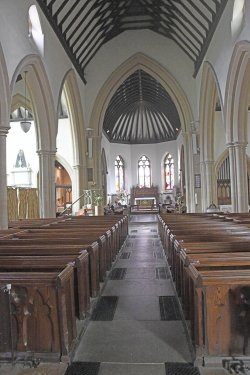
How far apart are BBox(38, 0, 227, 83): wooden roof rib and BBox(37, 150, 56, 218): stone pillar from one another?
4127 millimetres

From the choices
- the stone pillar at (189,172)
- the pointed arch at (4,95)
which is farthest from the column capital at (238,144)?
the pointed arch at (4,95)

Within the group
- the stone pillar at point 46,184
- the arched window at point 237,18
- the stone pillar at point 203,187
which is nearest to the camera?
the arched window at point 237,18

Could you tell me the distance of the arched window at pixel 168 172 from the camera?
28188mm

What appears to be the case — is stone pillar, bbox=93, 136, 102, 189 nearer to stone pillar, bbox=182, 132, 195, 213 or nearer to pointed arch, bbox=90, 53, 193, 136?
pointed arch, bbox=90, 53, 193, 136

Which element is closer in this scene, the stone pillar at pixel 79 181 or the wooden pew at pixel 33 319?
the wooden pew at pixel 33 319

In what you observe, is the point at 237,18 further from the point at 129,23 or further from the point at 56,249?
the point at 56,249

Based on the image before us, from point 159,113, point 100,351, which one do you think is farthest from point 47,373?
point 159,113

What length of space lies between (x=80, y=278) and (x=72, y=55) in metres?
12.0

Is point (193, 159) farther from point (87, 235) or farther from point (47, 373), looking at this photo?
point (47, 373)

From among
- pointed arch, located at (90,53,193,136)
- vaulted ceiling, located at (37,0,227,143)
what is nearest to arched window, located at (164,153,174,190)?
vaulted ceiling, located at (37,0,227,143)

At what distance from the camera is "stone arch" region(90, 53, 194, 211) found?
16.2m

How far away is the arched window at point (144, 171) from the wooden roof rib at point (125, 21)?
1346cm

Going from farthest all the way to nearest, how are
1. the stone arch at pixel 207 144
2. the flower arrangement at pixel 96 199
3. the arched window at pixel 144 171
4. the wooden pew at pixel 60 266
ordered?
the arched window at pixel 144 171, the stone arch at pixel 207 144, the flower arrangement at pixel 96 199, the wooden pew at pixel 60 266

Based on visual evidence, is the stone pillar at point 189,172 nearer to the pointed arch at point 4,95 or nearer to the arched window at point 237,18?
the arched window at point 237,18
